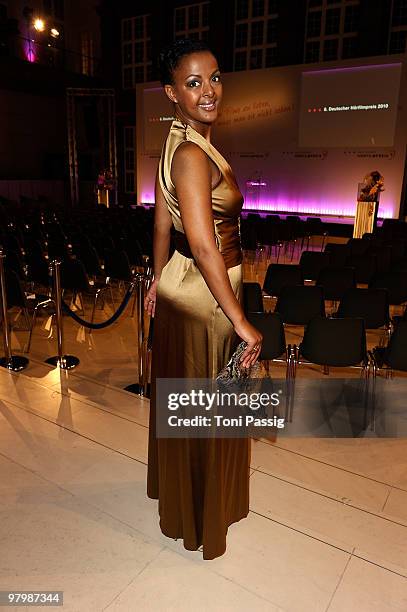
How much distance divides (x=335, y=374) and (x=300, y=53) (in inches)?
539

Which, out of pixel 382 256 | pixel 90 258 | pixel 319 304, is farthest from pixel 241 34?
pixel 319 304

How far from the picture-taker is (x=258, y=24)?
618 inches

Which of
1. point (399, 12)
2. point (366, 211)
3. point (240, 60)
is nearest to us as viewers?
point (366, 211)

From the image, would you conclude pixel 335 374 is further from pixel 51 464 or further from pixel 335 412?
pixel 51 464

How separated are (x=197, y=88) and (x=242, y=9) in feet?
56.1

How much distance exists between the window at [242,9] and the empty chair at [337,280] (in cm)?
1416

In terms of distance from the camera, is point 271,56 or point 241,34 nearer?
point 271,56

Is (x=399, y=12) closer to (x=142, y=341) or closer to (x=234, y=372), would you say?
(x=142, y=341)

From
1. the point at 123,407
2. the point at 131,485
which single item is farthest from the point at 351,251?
the point at 131,485

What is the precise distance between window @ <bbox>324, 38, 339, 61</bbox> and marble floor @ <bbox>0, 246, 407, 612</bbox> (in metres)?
14.7

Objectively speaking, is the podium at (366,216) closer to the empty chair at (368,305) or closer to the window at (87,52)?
the empty chair at (368,305)

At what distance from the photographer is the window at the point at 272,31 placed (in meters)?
15.3

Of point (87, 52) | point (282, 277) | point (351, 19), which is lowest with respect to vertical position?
point (282, 277)

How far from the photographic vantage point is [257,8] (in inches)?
615
